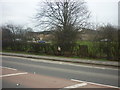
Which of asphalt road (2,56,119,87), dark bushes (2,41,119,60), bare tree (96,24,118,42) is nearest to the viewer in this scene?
asphalt road (2,56,119,87)

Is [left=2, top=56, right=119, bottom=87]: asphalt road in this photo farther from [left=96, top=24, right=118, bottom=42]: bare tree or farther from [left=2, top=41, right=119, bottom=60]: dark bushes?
[left=96, top=24, right=118, bottom=42]: bare tree

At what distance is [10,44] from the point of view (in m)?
32.4

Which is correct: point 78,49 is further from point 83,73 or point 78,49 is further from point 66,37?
point 83,73

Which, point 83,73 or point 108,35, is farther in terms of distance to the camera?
point 108,35

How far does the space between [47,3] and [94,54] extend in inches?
742

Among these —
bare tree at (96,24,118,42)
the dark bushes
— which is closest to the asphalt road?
the dark bushes

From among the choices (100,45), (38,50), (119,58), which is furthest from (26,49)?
(119,58)

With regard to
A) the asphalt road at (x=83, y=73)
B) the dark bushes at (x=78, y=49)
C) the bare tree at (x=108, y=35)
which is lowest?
the asphalt road at (x=83, y=73)

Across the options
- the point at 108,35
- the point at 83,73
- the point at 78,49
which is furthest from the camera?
the point at 78,49

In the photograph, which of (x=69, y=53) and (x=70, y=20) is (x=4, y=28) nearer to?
(x=70, y=20)

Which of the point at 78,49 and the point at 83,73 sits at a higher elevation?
the point at 78,49

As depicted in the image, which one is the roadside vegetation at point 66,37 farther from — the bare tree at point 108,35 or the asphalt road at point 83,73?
the asphalt road at point 83,73

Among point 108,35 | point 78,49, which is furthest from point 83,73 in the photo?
point 78,49

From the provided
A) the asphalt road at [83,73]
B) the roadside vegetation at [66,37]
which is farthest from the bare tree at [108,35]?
the asphalt road at [83,73]
